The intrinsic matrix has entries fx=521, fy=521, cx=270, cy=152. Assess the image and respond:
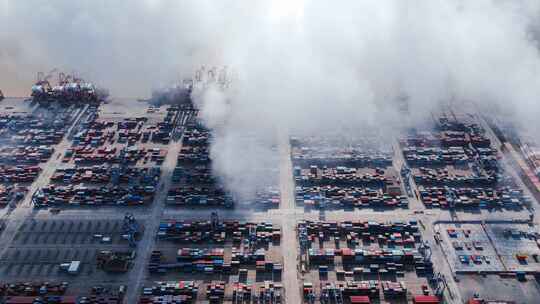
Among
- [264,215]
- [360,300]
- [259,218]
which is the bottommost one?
[360,300]

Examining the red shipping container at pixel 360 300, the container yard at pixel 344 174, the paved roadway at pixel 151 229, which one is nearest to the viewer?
the red shipping container at pixel 360 300

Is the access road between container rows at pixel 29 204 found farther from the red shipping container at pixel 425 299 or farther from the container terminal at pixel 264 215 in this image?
the red shipping container at pixel 425 299

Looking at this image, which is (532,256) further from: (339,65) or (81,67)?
(81,67)

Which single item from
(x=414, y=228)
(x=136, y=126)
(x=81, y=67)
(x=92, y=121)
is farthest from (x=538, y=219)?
(x=81, y=67)

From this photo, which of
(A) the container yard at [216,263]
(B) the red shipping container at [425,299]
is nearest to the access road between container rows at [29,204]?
(A) the container yard at [216,263]

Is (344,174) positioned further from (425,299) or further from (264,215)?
(425,299)

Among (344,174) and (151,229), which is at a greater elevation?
(344,174)

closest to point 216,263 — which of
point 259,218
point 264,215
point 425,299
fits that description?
point 259,218

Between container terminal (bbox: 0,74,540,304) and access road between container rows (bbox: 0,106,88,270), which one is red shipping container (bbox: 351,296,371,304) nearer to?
container terminal (bbox: 0,74,540,304)
